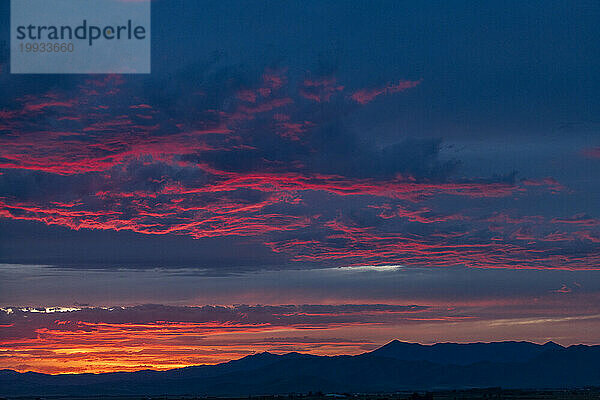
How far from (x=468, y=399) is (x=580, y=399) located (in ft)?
72.7

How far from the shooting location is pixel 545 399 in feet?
540

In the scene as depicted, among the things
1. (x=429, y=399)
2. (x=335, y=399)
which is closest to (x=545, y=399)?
(x=429, y=399)

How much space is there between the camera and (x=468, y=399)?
168 m

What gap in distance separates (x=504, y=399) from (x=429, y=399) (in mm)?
22628

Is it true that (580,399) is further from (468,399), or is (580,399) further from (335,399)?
(335,399)

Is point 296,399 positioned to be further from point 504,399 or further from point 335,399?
point 504,399

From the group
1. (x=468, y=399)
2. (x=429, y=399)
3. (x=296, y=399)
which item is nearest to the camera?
(x=429, y=399)

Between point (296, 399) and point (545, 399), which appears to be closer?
point (545, 399)

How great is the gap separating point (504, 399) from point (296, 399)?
45.7 meters

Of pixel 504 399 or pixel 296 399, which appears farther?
pixel 296 399

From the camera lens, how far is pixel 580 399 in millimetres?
160125

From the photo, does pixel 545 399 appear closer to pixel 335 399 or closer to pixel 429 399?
pixel 429 399

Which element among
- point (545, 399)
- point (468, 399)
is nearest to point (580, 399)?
point (545, 399)

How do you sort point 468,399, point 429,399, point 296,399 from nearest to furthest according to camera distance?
1. point 429,399
2. point 468,399
3. point 296,399
